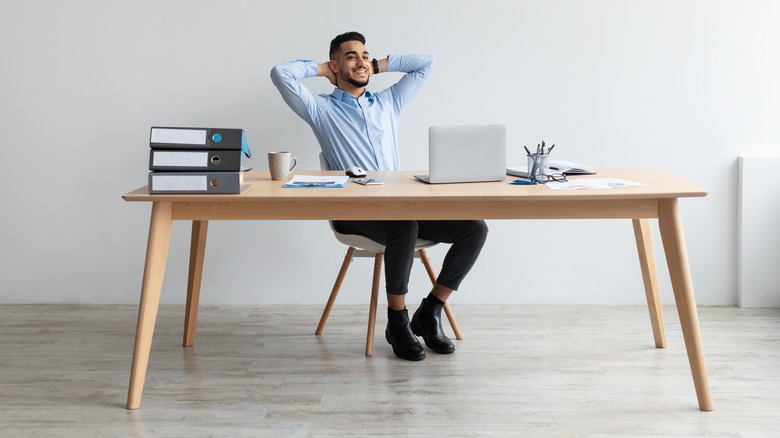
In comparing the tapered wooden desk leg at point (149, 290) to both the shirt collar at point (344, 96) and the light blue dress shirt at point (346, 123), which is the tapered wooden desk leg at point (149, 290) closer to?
the light blue dress shirt at point (346, 123)

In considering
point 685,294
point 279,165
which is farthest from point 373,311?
point 685,294

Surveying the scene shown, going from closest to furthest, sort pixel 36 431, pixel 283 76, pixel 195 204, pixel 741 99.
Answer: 1. pixel 36 431
2. pixel 195 204
3. pixel 283 76
4. pixel 741 99

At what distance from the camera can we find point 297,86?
3.13 metres

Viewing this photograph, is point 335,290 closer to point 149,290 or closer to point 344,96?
point 344,96

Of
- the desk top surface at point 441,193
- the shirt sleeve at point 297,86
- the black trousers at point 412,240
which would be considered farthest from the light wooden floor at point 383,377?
the shirt sleeve at point 297,86

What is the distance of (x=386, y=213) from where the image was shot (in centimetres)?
244

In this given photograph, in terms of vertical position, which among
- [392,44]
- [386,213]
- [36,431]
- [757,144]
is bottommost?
[36,431]

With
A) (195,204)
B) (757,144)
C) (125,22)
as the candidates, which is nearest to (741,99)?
(757,144)

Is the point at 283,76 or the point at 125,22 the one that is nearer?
the point at 283,76

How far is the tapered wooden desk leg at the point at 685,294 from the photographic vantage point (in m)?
2.39

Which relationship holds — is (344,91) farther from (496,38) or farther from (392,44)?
(496,38)

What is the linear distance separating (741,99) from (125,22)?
2.64m

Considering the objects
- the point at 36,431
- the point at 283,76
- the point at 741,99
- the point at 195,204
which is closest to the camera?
the point at 36,431

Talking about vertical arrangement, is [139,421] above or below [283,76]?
below
